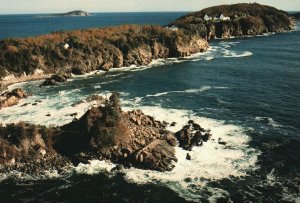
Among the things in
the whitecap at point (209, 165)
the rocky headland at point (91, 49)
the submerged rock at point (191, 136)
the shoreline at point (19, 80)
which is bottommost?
the whitecap at point (209, 165)

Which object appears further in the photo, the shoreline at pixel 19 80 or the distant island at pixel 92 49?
the distant island at pixel 92 49

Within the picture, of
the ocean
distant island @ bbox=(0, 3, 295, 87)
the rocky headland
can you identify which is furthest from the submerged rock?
the rocky headland

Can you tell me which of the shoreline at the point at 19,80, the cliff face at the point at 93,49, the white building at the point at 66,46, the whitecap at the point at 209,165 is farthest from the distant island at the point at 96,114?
the whitecap at the point at 209,165

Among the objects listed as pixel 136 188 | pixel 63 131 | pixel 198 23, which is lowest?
pixel 136 188

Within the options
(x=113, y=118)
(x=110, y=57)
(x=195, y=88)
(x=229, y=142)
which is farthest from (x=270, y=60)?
(x=113, y=118)

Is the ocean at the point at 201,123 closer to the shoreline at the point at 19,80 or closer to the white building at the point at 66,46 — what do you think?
the shoreline at the point at 19,80

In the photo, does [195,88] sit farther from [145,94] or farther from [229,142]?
[229,142]

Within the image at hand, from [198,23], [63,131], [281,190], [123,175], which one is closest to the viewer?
[281,190]
